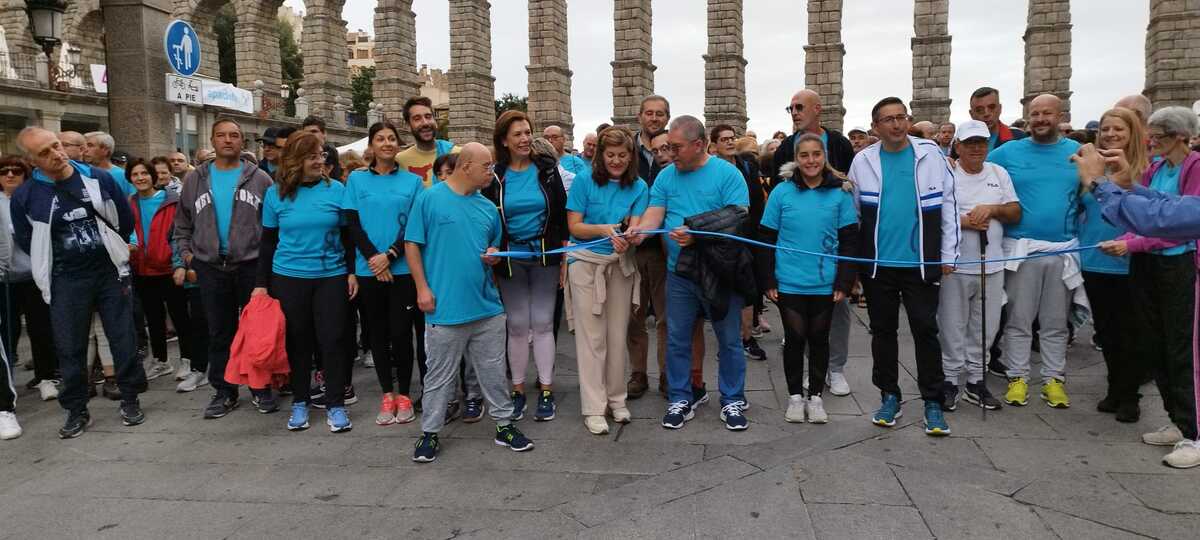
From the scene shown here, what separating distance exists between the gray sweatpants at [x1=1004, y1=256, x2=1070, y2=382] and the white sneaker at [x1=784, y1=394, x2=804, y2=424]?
1.58 m

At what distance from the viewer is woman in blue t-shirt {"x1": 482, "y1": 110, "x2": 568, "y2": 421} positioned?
202 inches

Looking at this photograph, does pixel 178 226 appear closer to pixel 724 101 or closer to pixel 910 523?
pixel 910 523

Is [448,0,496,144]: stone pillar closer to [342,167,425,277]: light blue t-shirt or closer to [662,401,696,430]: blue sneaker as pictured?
→ [342,167,425,277]: light blue t-shirt

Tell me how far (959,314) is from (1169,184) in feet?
4.53

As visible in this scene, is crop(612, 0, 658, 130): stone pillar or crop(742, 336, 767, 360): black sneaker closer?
crop(742, 336, 767, 360): black sneaker

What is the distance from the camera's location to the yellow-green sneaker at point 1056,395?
5227 mm

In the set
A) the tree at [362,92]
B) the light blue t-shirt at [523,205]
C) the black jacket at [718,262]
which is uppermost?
the tree at [362,92]

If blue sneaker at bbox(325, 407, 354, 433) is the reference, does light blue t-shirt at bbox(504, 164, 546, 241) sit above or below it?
above

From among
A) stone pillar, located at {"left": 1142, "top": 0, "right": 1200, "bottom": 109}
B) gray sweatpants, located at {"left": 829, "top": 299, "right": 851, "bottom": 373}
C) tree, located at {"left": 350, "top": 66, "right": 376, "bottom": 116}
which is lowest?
Result: gray sweatpants, located at {"left": 829, "top": 299, "right": 851, "bottom": 373}

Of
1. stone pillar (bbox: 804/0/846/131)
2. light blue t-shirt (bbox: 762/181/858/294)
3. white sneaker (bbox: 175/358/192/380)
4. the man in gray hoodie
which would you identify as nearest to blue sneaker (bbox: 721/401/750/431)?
light blue t-shirt (bbox: 762/181/858/294)

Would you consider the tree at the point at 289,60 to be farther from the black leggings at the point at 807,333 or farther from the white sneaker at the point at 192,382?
the black leggings at the point at 807,333

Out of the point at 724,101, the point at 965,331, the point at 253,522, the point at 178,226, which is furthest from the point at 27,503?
the point at 724,101

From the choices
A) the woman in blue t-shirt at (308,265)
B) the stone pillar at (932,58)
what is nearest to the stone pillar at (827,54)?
the stone pillar at (932,58)

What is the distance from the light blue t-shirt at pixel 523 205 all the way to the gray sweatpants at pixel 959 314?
2.68m
